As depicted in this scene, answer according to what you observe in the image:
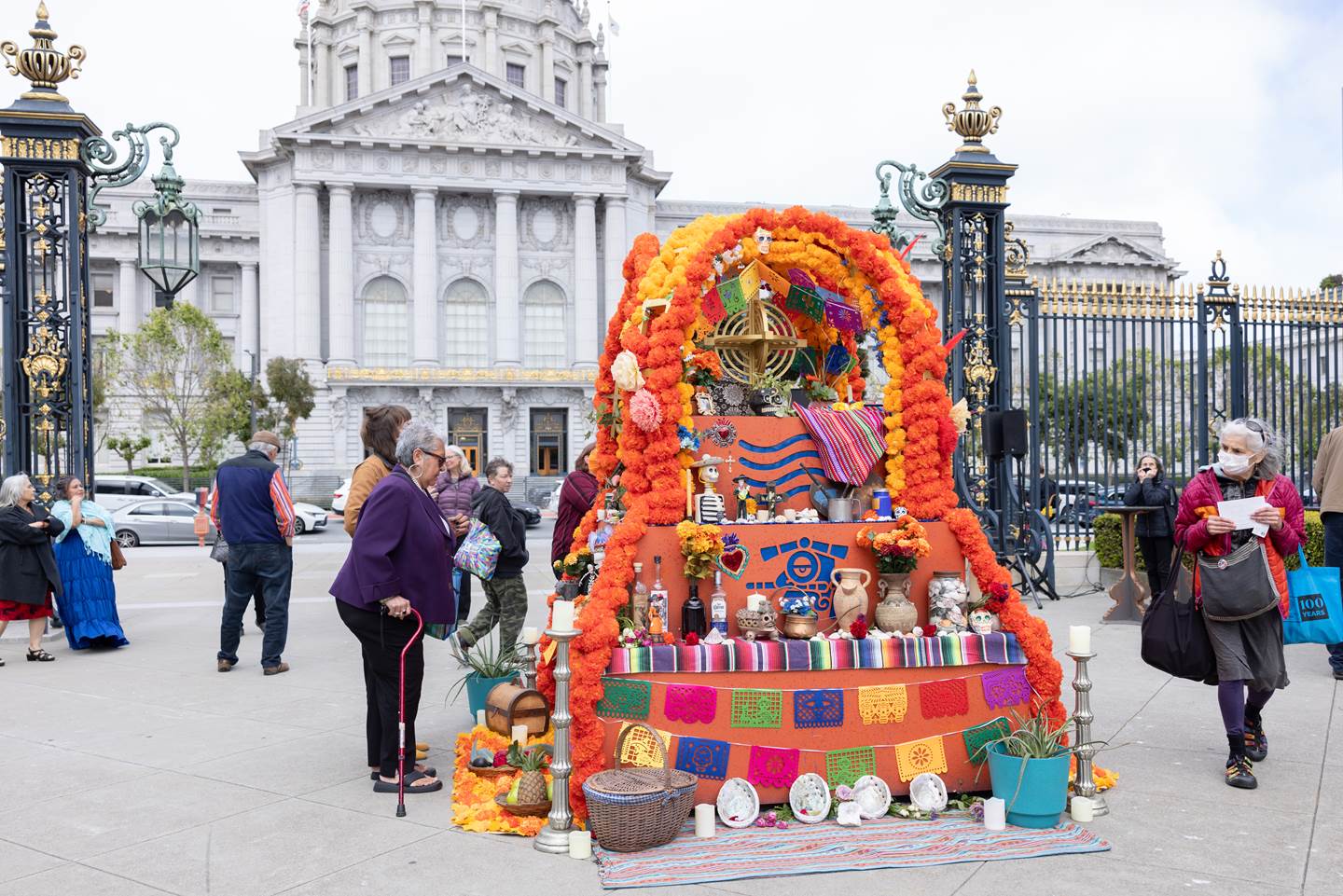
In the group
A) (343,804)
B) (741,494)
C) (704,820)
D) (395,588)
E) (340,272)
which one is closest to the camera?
(704,820)

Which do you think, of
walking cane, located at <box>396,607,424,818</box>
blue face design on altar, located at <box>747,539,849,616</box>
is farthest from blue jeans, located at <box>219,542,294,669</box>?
blue face design on altar, located at <box>747,539,849,616</box>

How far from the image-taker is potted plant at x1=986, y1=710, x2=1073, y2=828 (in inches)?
200

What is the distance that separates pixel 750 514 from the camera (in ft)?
20.7

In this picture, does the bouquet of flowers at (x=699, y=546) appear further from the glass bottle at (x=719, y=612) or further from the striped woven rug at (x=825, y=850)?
the striped woven rug at (x=825, y=850)

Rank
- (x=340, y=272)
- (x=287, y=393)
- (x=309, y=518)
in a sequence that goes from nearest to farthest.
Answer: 1. (x=309, y=518)
2. (x=287, y=393)
3. (x=340, y=272)

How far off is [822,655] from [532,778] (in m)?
1.67

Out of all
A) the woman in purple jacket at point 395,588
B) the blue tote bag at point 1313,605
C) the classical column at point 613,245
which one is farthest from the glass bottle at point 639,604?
the classical column at point 613,245

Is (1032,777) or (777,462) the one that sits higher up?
(777,462)

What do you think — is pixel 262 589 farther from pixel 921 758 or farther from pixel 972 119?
pixel 972 119

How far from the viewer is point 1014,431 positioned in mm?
11867

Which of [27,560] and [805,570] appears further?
[27,560]

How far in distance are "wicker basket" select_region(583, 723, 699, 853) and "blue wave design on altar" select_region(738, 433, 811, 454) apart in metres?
2.21

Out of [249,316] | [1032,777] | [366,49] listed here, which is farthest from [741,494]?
[366,49]

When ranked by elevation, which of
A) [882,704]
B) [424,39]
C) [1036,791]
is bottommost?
[1036,791]
